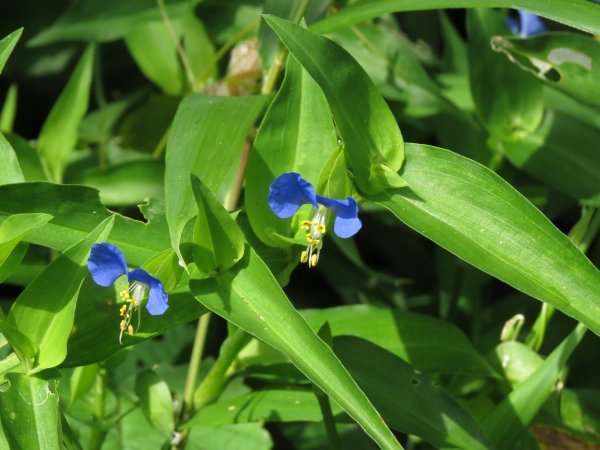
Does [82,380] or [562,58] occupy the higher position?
[562,58]

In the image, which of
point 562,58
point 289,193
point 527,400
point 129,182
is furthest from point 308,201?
point 129,182

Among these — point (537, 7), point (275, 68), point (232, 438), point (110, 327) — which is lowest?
point (232, 438)

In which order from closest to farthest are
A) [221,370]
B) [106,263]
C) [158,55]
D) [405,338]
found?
[106,263] → [221,370] → [405,338] → [158,55]

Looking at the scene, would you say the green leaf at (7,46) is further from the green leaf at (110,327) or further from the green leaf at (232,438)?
the green leaf at (232,438)

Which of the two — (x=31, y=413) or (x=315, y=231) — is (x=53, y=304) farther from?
(x=315, y=231)

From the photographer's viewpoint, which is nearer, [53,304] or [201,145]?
[53,304]

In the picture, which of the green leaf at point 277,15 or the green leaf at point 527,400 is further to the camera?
the green leaf at point 277,15

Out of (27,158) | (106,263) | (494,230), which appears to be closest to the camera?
(106,263)

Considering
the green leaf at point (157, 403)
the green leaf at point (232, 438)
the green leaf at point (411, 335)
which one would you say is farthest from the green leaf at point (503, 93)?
the green leaf at point (157, 403)
